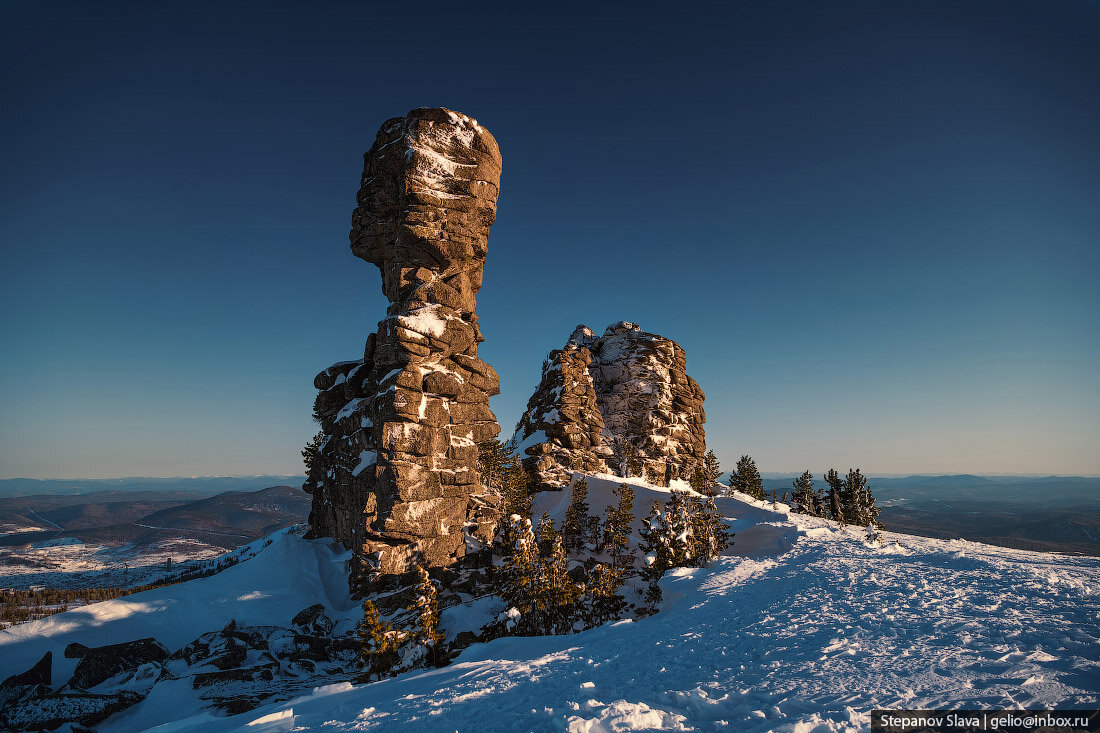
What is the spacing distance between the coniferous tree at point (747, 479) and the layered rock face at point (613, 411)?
7987 mm

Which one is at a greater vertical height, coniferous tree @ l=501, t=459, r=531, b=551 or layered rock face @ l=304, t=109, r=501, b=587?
layered rock face @ l=304, t=109, r=501, b=587

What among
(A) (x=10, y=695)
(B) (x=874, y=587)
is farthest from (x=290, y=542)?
(B) (x=874, y=587)

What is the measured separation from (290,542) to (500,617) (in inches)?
1030

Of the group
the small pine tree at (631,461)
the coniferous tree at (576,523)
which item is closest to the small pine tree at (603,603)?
the coniferous tree at (576,523)

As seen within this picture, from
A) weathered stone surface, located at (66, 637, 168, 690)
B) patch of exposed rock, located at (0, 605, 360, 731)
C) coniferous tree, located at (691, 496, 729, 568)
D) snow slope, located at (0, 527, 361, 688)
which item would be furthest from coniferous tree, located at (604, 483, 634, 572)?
weathered stone surface, located at (66, 637, 168, 690)

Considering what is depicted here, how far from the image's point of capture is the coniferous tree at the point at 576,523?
38.9 metres

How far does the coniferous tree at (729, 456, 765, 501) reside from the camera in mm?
72875

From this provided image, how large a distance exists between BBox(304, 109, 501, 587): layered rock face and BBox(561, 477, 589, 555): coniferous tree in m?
6.87

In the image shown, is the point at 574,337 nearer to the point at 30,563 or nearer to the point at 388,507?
the point at 388,507

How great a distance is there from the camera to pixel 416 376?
122 feet

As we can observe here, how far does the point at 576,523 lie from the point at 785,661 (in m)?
33.2

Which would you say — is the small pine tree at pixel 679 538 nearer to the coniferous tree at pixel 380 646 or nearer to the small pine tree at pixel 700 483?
the coniferous tree at pixel 380 646

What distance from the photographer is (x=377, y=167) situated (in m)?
41.9

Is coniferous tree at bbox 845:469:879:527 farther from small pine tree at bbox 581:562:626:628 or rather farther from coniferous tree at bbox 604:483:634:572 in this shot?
small pine tree at bbox 581:562:626:628
